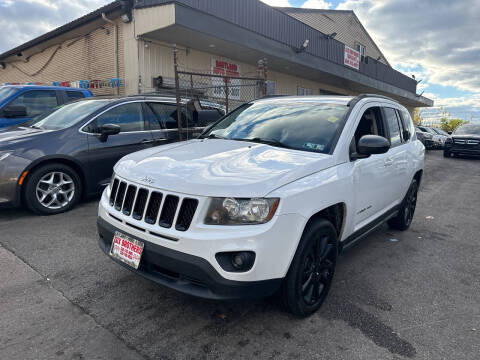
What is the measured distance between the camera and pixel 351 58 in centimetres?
1792

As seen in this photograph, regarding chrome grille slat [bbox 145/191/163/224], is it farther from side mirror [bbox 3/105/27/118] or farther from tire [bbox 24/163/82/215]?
side mirror [bbox 3/105/27/118]

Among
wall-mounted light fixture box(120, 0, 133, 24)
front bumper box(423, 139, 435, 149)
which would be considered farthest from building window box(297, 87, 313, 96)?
wall-mounted light fixture box(120, 0, 133, 24)

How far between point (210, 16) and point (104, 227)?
8.40 metres

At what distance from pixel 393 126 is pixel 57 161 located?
14.7 ft

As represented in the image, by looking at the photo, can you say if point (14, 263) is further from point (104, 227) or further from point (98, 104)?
point (98, 104)

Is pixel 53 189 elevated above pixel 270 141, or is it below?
below

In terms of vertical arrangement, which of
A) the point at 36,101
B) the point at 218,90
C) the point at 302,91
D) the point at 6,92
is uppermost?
the point at 302,91

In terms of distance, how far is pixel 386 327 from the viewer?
2.57 meters

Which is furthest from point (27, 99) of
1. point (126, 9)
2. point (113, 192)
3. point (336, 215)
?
point (336, 215)

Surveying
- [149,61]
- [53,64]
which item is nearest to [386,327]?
[149,61]

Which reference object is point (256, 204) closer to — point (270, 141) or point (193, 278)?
point (193, 278)

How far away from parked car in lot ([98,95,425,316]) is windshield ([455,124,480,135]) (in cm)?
1529

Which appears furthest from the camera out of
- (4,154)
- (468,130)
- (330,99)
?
(468,130)

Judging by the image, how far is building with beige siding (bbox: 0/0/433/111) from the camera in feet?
31.7
